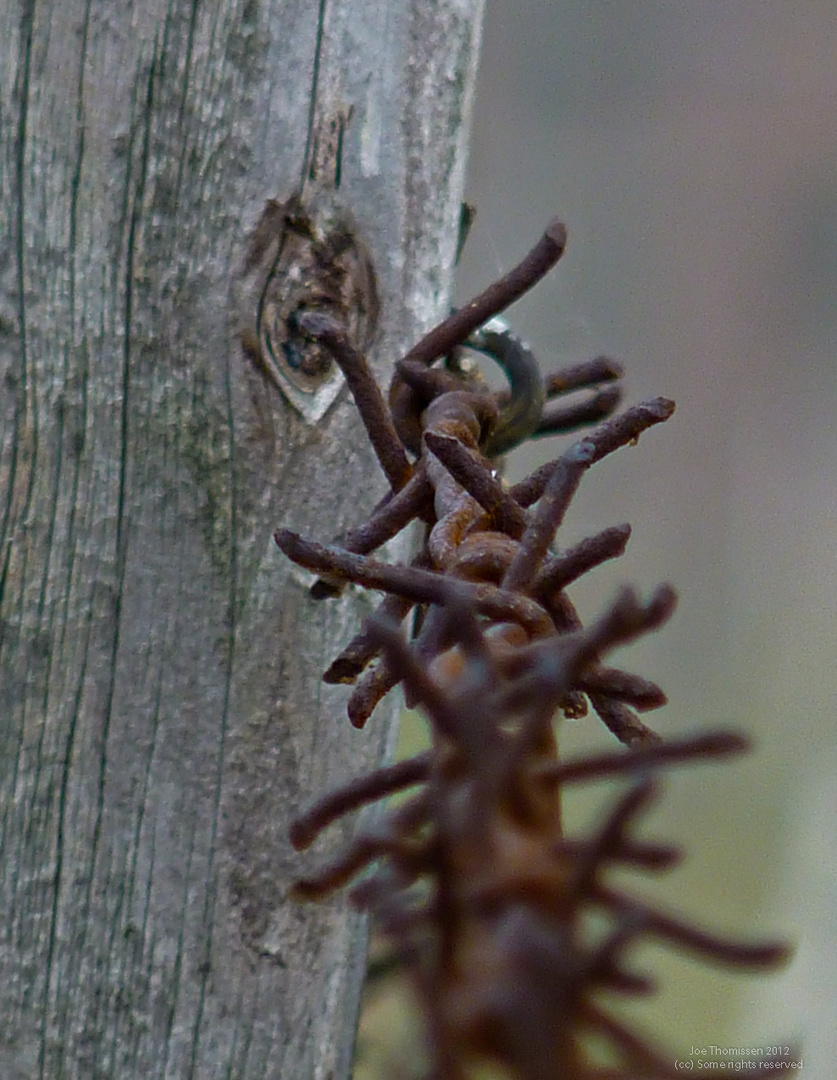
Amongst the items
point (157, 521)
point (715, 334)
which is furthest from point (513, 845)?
point (715, 334)

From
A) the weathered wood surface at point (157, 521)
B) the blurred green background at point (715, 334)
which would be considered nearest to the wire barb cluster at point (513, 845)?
the weathered wood surface at point (157, 521)

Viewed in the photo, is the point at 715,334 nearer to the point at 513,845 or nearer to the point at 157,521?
the point at 157,521

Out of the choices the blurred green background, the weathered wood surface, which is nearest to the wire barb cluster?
the weathered wood surface

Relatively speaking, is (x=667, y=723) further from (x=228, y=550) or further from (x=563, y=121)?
(x=228, y=550)

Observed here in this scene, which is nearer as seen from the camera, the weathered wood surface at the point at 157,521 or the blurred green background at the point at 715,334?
the weathered wood surface at the point at 157,521

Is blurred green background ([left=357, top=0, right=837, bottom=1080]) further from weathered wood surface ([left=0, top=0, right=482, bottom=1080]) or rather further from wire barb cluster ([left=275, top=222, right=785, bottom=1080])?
wire barb cluster ([left=275, top=222, right=785, bottom=1080])

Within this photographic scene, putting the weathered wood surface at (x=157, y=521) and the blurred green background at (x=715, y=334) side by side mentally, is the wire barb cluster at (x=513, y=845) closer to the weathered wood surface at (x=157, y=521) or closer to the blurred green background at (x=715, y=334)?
the weathered wood surface at (x=157, y=521)

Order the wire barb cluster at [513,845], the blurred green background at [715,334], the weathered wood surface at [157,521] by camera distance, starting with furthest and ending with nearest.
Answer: the blurred green background at [715,334]
the weathered wood surface at [157,521]
the wire barb cluster at [513,845]
